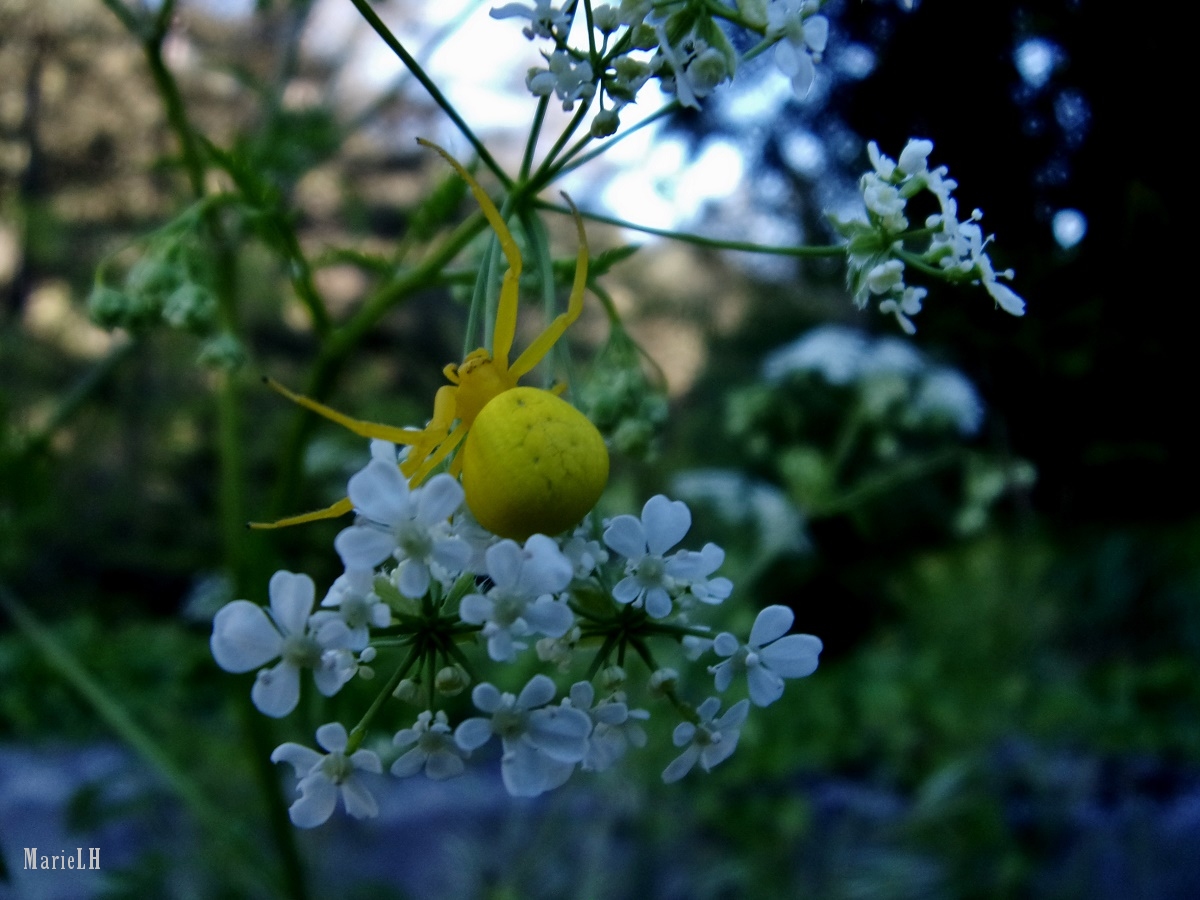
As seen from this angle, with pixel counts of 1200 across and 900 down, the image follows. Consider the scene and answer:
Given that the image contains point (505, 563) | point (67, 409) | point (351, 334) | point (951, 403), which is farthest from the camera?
point (951, 403)

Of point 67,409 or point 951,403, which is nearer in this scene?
point 67,409

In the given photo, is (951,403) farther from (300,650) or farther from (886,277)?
(300,650)

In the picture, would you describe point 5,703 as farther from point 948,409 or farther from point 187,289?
point 948,409

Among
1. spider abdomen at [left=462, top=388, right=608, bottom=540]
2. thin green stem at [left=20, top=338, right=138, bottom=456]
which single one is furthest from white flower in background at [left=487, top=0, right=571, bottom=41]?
thin green stem at [left=20, top=338, right=138, bottom=456]

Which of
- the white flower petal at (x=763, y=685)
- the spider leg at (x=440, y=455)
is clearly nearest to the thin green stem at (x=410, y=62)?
the spider leg at (x=440, y=455)

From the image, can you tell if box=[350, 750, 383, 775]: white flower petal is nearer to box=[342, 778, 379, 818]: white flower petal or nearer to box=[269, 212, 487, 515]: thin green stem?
box=[342, 778, 379, 818]: white flower petal

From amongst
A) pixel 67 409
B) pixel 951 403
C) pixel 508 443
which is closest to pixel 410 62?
pixel 508 443

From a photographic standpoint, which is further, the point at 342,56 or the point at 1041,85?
the point at 342,56

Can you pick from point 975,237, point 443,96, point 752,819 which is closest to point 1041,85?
point 975,237
